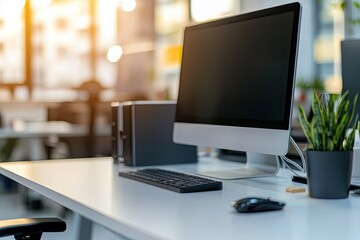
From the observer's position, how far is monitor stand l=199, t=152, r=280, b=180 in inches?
68.7

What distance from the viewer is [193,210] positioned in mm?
1173

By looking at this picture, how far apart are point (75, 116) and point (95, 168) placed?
14.3ft

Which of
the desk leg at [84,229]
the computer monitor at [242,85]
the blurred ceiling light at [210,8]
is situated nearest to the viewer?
the computer monitor at [242,85]

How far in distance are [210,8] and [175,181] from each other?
526 centimetres

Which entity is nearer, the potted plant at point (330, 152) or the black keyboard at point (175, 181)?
the potted plant at point (330, 152)

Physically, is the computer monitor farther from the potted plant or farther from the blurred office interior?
the blurred office interior

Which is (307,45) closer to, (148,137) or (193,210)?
(148,137)

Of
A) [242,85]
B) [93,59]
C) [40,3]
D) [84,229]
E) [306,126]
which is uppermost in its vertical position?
[40,3]

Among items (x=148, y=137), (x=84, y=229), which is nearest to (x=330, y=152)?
(x=148, y=137)

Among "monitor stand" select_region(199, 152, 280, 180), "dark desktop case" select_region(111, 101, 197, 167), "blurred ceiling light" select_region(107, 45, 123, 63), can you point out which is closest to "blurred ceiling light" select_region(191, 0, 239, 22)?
"blurred ceiling light" select_region(107, 45, 123, 63)

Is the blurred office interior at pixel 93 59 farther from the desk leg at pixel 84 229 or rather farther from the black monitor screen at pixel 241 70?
the black monitor screen at pixel 241 70

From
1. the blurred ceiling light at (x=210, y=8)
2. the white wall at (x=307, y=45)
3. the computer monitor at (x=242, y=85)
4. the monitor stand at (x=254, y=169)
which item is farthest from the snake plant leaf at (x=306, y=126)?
the blurred ceiling light at (x=210, y=8)

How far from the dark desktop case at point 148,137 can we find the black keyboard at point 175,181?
333mm

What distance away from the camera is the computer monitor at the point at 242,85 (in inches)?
59.7
